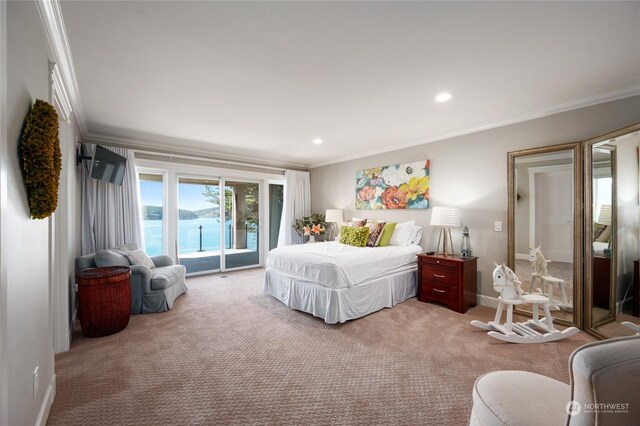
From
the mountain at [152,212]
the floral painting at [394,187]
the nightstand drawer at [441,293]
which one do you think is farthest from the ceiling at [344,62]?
the nightstand drawer at [441,293]

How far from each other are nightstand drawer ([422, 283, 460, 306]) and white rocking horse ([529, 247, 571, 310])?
819mm

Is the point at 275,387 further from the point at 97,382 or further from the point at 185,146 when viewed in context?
the point at 185,146

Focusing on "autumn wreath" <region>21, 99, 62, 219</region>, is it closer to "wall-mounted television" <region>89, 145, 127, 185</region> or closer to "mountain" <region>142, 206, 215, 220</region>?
"wall-mounted television" <region>89, 145, 127, 185</region>

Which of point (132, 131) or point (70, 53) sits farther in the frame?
point (132, 131)

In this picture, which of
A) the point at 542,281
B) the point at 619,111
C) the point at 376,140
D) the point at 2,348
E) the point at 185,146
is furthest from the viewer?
the point at 185,146

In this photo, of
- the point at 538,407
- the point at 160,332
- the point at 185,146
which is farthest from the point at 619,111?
the point at 185,146

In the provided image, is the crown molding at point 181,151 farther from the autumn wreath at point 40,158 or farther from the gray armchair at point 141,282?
the autumn wreath at point 40,158

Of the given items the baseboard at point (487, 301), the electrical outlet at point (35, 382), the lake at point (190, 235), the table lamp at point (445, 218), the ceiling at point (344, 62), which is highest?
the ceiling at point (344, 62)

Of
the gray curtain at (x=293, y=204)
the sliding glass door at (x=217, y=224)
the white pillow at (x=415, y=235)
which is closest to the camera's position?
the white pillow at (x=415, y=235)

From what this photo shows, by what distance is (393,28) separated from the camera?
5.92 ft

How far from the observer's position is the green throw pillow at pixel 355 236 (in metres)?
4.34

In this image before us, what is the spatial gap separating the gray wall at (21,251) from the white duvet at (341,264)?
2262 mm

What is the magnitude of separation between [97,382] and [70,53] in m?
2.49

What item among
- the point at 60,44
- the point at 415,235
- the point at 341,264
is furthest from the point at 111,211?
the point at 415,235
